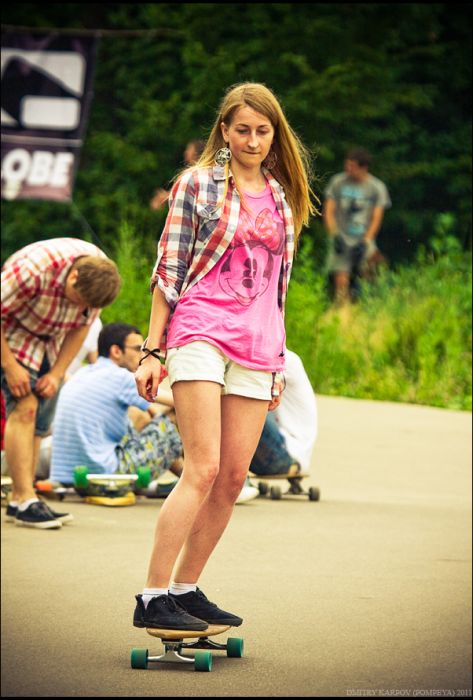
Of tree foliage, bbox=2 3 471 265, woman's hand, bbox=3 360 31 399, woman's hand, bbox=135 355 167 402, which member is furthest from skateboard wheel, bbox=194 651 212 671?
tree foliage, bbox=2 3 471 265

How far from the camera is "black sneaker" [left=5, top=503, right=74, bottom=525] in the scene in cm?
909

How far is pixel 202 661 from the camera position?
10.6ft

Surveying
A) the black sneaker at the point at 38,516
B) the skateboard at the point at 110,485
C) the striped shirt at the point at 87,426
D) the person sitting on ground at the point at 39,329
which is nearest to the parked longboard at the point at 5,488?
the striped shirt at the point at 87,426

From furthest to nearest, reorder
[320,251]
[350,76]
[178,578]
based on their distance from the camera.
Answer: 1. [350,76]
2. [320,251]
3. [178,578]

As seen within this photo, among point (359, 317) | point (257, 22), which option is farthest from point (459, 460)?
point (257, 22)

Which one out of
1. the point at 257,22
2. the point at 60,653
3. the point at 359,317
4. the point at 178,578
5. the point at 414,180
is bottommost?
the point at 60,653

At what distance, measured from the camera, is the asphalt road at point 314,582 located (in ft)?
→ 18.5

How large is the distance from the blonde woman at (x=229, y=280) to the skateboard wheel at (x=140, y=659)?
37 centimetres

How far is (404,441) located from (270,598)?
14.9ft

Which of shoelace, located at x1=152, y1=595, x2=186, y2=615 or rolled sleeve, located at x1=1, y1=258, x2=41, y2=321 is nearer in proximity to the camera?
shoelace, located at x1=152, y1=595, x2=186, y2=615

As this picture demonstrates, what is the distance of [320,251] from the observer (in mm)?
12055

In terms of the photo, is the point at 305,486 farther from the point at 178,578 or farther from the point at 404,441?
the point at 178,578

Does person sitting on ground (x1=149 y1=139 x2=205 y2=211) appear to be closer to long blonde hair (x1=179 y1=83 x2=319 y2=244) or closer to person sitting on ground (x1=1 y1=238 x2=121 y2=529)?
long blonde hair (x1=179 y1=83 x2=319 y2=244)

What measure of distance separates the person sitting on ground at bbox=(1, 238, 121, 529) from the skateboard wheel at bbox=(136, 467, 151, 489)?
0.43 m
